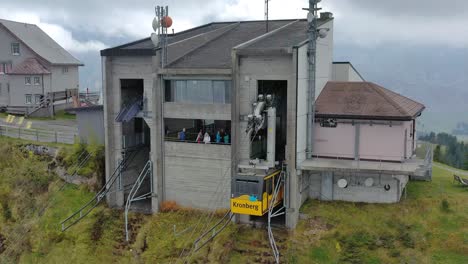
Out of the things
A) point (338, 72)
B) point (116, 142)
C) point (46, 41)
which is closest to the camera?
point (116, 142)

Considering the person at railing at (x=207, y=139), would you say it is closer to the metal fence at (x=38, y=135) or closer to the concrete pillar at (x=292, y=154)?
the concrete pillar at (x=292, y=154)

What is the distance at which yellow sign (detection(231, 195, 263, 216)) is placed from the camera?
3069cm

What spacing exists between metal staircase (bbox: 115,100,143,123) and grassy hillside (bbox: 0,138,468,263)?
673 centimetres

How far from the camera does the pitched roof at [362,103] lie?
3359 cm

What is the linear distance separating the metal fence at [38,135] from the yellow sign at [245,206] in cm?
1957

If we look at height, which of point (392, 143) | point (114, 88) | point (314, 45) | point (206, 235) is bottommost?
point (206, 235)

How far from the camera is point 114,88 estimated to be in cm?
3741

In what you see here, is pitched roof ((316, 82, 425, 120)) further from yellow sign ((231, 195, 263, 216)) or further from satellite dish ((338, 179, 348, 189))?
yellow sign ((231, 195, 263, 216))

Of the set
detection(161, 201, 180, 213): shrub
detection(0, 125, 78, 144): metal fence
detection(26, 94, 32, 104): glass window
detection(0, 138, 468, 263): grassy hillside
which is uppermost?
detection(26, 94, 32, 104): glass window

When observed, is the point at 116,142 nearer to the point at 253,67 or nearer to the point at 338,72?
the point at 253,67

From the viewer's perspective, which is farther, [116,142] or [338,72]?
[338,72]

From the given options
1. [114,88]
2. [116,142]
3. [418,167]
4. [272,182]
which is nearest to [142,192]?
[116,142]

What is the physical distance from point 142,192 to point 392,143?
1907cm

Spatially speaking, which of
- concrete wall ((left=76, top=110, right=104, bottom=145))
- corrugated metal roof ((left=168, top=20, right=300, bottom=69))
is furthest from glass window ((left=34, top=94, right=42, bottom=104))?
corrugated metal roof ((left=168, top=20, right=300, bottom=69))
